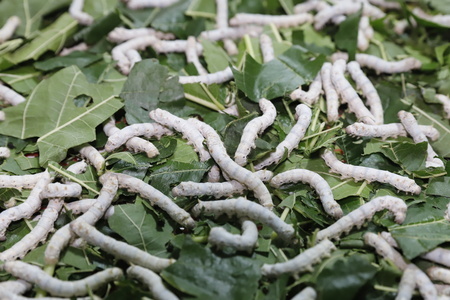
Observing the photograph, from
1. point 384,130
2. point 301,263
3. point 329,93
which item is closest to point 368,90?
point 329,93

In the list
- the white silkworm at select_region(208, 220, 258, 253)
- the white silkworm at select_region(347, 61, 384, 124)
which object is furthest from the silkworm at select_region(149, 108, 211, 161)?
the white silkworm at select_region(347, 61, 384, 124)

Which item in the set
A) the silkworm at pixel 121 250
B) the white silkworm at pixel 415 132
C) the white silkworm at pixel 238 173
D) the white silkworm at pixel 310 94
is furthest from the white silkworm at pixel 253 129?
the white silkworm at pixel 415 132

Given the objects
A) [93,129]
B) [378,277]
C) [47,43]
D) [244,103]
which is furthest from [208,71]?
[378,277]

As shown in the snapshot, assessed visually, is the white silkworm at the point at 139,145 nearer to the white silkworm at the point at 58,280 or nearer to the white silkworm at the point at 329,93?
the white silkworm at the point at 58,280

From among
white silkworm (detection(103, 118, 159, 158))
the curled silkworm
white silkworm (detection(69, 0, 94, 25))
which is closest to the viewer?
the curled silkworm

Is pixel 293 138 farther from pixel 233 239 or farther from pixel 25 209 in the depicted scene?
pixel 25 209

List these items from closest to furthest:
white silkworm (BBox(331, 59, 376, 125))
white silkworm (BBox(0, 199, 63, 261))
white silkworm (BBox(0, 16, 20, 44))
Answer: white silkworm (BBox(0, 199, 63, 261)), white silkworm (BBox(331, 59, 376, 125)), white silkworm (BBox(0, 16, 20, 44))

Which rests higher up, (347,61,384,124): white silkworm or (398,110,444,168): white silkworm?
(347,61,384,124): white silkworm

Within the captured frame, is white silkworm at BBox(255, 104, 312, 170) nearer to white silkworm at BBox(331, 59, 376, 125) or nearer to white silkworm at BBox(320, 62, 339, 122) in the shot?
white silkworm at BBox(320, 62, 339, 122)
